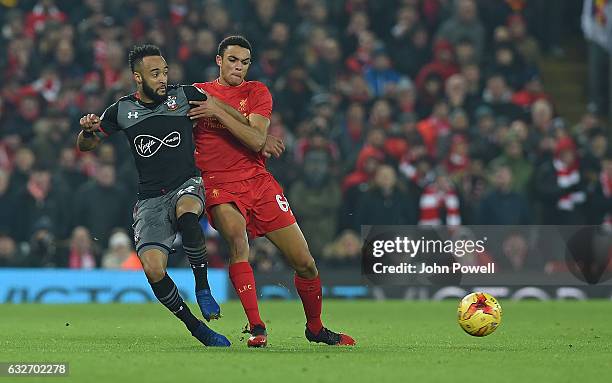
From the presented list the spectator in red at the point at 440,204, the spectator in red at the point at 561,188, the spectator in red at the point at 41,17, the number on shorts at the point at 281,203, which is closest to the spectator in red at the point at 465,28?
the spectator in red at the point at 561,188

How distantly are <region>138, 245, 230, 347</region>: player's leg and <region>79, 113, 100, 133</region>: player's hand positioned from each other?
3.15 ft

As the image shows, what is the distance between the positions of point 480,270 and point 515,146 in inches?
121

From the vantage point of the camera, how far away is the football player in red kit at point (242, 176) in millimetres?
10188

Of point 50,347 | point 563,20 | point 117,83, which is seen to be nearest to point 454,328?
point 50,347

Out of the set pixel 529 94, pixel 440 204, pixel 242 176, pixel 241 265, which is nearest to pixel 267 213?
pixel 242 176

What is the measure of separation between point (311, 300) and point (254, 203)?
33.7 inches

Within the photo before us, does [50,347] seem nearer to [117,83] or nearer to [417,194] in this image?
[417,194]

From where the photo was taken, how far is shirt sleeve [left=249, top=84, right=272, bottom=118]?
1045cm

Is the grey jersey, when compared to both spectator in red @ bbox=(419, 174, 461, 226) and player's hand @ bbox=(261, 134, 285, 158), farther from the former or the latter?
spectator in red @ bbox=(419, 174, 461, 226)

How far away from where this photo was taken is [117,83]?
65.4 ft

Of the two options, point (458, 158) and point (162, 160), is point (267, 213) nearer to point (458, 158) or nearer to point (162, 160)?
point (162, 160)

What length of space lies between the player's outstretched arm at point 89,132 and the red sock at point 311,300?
6.07 ft

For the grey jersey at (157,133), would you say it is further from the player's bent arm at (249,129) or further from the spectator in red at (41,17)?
the spectator in red at (41,17)

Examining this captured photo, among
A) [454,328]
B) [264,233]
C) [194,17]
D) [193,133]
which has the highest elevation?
[194,17]
